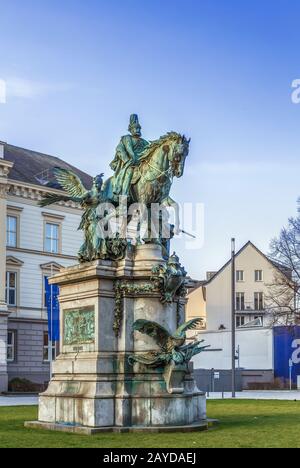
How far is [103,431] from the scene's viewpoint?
15414 mm

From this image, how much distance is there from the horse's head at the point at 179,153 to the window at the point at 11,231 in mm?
37910

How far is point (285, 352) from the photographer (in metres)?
62.8

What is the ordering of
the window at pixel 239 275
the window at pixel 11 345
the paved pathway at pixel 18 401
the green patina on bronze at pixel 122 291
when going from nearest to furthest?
the green patina on bronze at pixel 122 291 → the paved pathway at pixel 18 401 → the window at pixel 11 345 → the window at pixel 239 275

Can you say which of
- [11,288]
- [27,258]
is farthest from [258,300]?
[11,288]

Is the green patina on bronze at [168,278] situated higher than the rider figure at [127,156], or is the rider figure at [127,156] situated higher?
the rider figure at [127,156]

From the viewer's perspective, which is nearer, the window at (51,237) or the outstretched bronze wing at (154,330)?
the outstretched bronze wing at (154,330)

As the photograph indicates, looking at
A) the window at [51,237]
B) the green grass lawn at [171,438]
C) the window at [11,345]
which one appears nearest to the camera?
the green grass lawn at [171,438]

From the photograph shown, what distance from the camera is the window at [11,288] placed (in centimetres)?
5347

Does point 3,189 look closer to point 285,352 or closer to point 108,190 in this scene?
point 285,352

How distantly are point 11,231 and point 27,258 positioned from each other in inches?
83.5

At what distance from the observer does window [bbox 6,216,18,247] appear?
5406cm

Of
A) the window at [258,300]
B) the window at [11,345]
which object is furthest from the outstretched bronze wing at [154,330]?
the window at [258,300]

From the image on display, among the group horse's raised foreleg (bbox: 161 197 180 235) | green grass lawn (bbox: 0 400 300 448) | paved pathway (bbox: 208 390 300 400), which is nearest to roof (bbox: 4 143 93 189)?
paved pathway (bbox: 208 390 300 400)

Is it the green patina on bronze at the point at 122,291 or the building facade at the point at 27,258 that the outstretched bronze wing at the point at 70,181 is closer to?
the green patina on bronze at the point at 122,291
